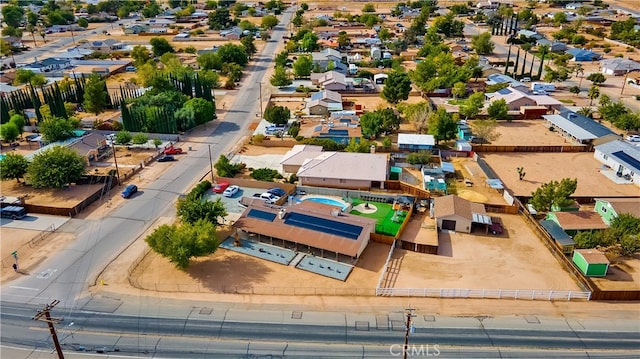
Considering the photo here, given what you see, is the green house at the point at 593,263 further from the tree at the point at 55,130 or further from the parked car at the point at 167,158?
the tree at the point at 55,130

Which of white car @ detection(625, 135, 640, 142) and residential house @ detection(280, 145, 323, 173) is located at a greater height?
residential house @ detection(280, 145, 323, 173)

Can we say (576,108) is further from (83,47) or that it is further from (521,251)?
(83,47)

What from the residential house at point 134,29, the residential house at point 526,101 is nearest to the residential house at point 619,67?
the residential house at point 526,101

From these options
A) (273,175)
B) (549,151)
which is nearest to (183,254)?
(273,175)

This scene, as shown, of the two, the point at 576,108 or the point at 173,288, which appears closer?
the point at 173,288

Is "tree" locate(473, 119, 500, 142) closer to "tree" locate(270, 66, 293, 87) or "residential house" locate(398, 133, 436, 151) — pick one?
"residential house" locate(398, 133, 436, 151)

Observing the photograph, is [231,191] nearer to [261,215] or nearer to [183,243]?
[261,215]

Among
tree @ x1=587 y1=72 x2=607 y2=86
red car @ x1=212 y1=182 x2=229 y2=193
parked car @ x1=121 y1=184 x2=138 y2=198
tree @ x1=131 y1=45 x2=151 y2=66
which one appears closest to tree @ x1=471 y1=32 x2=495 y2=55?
tree @ x1=587 y1=72 x2=607 y2=86
